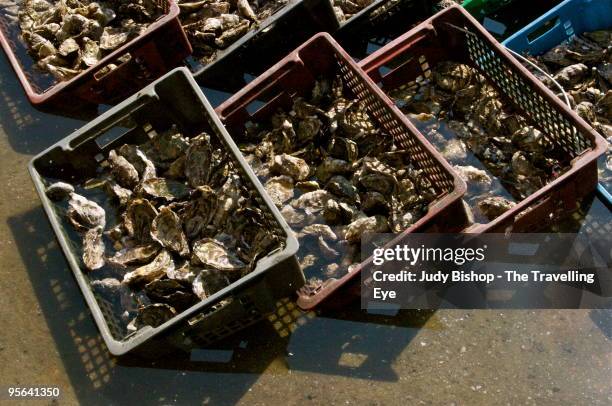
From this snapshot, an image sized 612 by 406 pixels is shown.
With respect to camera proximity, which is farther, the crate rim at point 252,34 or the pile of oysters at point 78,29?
the pile of oysters at point 78,29

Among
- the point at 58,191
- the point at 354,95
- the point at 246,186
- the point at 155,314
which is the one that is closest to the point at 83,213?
the point at 58,191

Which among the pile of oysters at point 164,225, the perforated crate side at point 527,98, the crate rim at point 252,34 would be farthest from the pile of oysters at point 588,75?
the pile of oysters at point 164,225

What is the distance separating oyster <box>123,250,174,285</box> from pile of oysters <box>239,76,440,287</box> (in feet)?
1.55

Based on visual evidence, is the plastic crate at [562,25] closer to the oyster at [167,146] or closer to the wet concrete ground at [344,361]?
the wet concrete ground at [344,361]

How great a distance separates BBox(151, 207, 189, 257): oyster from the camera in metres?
2.67

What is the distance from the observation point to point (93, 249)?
268 cm

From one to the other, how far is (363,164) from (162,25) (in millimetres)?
1044

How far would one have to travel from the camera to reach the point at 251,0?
3412mm

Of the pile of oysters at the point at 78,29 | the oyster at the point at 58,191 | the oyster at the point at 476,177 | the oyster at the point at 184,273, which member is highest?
the pile of oysters at the point at 78,29

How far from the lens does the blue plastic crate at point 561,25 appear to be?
2967 millimetres

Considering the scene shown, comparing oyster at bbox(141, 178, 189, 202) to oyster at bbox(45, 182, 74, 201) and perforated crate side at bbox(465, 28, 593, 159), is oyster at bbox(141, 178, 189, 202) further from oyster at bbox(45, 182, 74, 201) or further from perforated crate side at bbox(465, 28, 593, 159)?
perforated crate side at bbox(465, 28, 593, 159)

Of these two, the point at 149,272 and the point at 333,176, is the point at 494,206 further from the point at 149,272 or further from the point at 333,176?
the point at 149,272

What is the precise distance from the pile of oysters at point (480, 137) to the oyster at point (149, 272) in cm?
115

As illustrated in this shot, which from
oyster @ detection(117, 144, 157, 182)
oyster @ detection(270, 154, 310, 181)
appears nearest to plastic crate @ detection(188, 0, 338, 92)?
oyster @ detection(117, 144, 157, 182)
